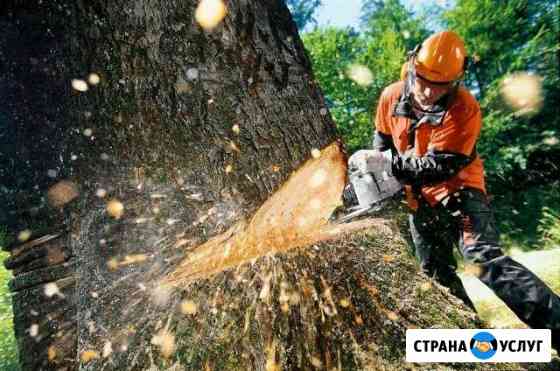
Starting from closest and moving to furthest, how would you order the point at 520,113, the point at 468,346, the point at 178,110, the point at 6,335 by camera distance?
1. the point at 468,346
2. the point at 178,110
3. the point at 6,335
4. the point at 520,113

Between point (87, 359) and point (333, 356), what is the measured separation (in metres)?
1.03

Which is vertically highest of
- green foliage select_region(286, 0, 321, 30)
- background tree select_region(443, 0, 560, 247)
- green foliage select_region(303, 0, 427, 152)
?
green foliage select_region(286, 0, 321, 30)

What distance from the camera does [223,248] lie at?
4.41 ft

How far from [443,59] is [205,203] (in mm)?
1702

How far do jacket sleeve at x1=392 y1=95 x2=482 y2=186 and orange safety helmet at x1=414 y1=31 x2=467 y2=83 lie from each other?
21 cm

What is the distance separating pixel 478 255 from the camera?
1933 millimetres

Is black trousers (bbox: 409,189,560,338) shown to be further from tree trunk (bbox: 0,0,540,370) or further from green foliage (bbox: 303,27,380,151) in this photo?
green foliage (bbox: 303,27,380,151)

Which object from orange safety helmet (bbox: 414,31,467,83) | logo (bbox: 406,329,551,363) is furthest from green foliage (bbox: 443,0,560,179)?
logo (bbox: 406,329,551,363)

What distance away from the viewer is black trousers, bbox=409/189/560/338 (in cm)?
Answer: 172

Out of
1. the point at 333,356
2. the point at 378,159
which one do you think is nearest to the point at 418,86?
the point at 378,159

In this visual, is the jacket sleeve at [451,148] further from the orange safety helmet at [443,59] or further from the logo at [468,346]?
the logo at [468,346]

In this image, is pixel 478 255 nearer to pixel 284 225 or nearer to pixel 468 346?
pixel 468 346

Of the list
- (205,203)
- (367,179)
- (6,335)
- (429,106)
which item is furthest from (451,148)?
(6,335)

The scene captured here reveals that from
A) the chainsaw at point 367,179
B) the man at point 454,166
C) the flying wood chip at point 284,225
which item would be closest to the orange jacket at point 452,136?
the man at point 454,166
